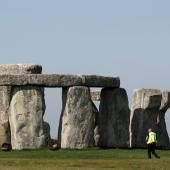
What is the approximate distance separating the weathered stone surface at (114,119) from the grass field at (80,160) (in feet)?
13.5

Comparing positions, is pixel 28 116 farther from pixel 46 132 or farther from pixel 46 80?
pixel 46 80

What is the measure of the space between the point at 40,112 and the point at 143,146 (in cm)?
636

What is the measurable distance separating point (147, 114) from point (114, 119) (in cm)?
249

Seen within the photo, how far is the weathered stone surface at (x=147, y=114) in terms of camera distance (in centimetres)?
4728

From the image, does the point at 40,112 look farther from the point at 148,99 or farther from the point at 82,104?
the point at 148,99

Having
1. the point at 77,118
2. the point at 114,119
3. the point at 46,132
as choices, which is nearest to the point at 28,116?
the point at 46,132

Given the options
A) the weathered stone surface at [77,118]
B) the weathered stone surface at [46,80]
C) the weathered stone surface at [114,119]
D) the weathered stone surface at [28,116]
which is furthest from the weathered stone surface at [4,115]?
the weathered stone surface at [114,119]

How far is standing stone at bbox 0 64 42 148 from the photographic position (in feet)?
145

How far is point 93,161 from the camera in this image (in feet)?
115

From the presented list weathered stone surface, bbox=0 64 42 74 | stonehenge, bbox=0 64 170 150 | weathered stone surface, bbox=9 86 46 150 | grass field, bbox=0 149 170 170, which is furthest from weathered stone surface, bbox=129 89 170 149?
grass field, bbox=0 149 170 170

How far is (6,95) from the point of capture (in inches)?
1746

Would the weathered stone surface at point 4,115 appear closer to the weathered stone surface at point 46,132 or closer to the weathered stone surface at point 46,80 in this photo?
the weathered stone surface at point 46,80

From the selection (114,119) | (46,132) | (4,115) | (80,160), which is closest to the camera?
(80,160)

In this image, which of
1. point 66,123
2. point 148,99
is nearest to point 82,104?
point 66,123
